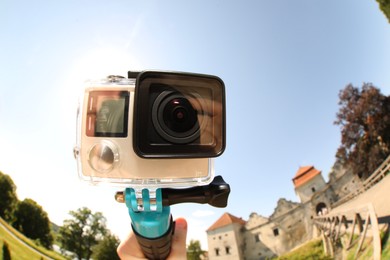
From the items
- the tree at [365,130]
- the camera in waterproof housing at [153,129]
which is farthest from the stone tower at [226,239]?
the camera in waterproof housing at [153,129]

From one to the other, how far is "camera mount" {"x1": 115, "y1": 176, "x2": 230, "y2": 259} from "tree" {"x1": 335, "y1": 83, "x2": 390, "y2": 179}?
20945 mm

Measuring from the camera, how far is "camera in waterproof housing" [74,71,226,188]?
2.90 feet

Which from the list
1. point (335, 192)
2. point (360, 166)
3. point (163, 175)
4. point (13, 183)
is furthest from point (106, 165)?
point (13, 183)

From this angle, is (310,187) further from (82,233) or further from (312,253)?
(82,233)

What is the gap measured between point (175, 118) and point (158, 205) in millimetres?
372

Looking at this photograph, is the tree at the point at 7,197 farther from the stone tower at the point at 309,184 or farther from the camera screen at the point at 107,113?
the stone tower at the point at 309,184

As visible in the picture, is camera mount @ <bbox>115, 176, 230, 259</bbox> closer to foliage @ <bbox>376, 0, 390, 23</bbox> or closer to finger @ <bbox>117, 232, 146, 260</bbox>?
finger @ <bbox>117, 232, 146, 260</bbox>

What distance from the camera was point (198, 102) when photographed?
3.27 feet

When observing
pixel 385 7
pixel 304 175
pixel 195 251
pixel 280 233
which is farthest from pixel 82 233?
pixel 385 7

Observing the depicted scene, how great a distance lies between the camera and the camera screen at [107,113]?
0.93 m

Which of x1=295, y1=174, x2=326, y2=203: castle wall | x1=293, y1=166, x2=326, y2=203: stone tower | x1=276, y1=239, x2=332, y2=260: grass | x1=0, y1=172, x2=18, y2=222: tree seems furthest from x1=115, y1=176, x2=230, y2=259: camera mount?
x1=0, y1=172, x2=18, y2=222: tree

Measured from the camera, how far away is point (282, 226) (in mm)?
29344

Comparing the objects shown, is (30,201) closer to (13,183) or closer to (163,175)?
(13,183)

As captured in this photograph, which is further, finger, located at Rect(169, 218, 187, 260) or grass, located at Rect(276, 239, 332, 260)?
grass, located at Rect(276, 239, 332, 260)
